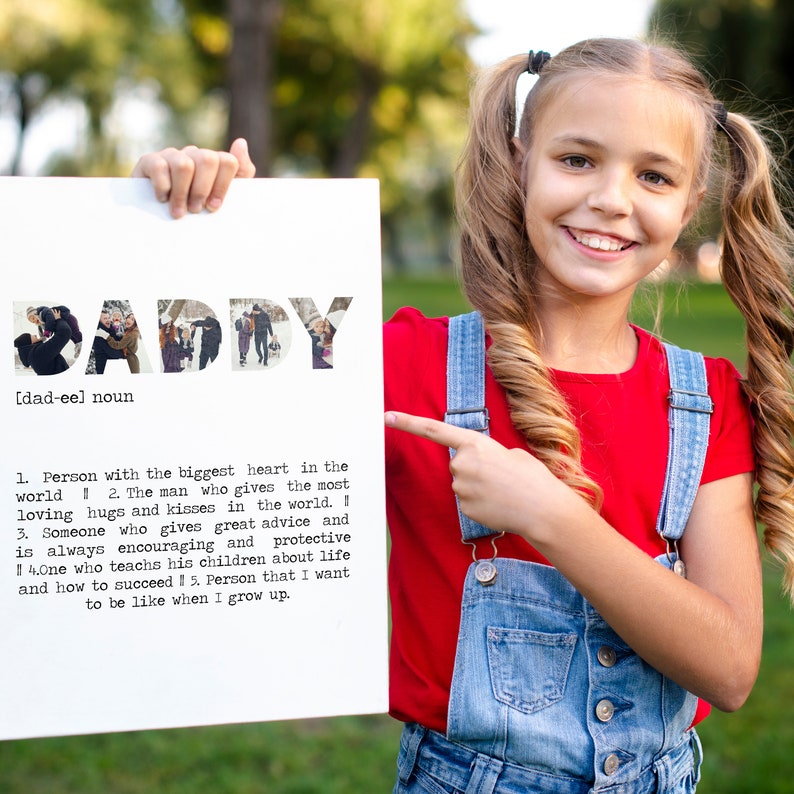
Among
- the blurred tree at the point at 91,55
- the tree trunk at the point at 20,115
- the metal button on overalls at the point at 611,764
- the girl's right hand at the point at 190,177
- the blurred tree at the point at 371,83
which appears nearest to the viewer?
the girl's right hand at the point at 190,177

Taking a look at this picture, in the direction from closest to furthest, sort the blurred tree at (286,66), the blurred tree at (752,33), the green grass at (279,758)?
the green grass at (279,758) → the blurred tree at (286,66) → the blurred tree at (752,33)

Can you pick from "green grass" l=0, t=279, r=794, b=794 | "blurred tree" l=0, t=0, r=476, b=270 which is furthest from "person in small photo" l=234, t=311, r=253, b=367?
"blurred tree" l=0, t=0, r=476, b=270

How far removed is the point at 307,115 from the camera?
27734 millimetres

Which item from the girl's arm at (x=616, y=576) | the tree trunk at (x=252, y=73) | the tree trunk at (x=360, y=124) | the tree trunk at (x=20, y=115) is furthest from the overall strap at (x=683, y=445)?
the tree trunk at (x=20, y=115)

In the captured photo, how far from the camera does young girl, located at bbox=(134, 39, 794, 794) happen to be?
161 centimetres

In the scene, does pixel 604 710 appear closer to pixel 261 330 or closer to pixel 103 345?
pixel 261 330

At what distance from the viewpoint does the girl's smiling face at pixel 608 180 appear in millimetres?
1726

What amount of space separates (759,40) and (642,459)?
23287 mm

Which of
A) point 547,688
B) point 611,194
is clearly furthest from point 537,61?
point 547,688

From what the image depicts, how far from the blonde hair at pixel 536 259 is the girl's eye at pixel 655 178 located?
0.13 m

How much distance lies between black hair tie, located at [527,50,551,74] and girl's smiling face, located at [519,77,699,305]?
14 centimetres

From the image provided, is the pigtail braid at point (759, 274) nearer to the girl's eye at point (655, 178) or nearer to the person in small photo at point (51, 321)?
the girl's eye at point (655, 178)

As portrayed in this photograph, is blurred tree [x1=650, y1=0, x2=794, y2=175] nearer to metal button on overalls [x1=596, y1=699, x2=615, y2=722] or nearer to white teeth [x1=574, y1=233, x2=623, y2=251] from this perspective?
white teeth [x1=574, y1=233, x2=623, y2=251]

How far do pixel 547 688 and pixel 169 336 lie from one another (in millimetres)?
879
